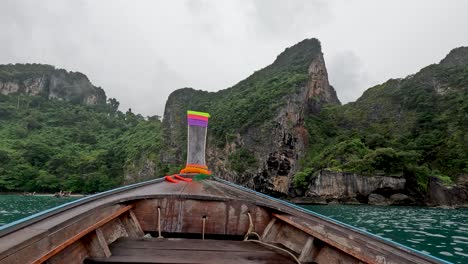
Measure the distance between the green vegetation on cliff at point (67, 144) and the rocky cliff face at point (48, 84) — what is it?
16.6ft

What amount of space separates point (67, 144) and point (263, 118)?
182 feet

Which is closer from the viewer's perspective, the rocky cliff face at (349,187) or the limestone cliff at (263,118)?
the rocky cliff face at (349,187)

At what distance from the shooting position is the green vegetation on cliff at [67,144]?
55375 millimetres

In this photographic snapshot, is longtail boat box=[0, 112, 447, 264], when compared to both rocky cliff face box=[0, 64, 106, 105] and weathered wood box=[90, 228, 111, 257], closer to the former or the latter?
weathered wood box=[90, 228, 111, 257]

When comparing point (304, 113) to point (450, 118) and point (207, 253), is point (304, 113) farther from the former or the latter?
point (207, 253)

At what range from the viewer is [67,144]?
76125 mm

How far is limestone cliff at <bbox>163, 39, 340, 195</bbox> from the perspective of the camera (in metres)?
48.8

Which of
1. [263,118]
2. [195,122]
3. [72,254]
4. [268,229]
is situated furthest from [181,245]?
[263,118]

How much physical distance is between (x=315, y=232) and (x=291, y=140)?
4984 cm

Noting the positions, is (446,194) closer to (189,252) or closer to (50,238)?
(189,252)

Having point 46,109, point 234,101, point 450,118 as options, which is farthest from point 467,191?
point 46,109

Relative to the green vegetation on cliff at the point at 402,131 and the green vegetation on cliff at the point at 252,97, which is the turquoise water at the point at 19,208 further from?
the green vegetation on cliff at the point at 252,97

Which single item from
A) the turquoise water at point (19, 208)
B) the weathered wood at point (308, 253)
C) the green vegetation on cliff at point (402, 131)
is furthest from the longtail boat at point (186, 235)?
the green vegetation on cliff at point (402, 131)

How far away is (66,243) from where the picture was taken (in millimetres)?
1711
